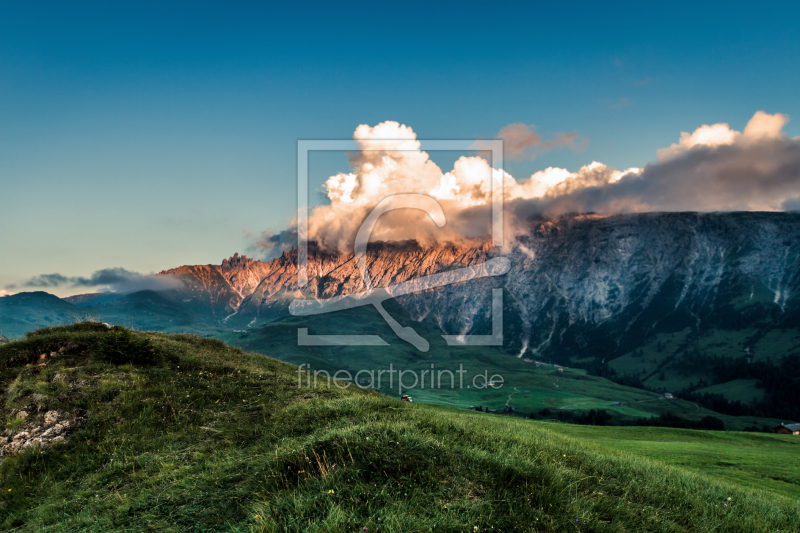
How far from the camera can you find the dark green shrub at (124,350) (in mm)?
19828

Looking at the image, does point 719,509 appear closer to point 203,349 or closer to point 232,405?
point 232,405

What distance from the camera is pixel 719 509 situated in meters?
9.48

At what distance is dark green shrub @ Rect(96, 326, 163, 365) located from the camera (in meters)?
19.8

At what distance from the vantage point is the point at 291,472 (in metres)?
8.90

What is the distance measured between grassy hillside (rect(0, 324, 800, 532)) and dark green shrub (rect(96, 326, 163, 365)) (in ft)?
3.58

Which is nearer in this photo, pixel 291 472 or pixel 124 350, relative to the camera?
pixel 291 472

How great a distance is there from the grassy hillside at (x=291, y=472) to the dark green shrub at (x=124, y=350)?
3.58 ft

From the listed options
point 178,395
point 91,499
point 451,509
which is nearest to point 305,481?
point 451,509

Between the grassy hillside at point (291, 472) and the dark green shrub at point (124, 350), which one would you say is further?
the dark green shrub at point (124, 350)

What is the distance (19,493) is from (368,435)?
1166 centimetres

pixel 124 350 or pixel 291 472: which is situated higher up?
pixel 124 350

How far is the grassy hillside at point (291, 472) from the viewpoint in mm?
7414

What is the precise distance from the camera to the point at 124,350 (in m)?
20.1

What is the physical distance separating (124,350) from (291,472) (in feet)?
52.3
